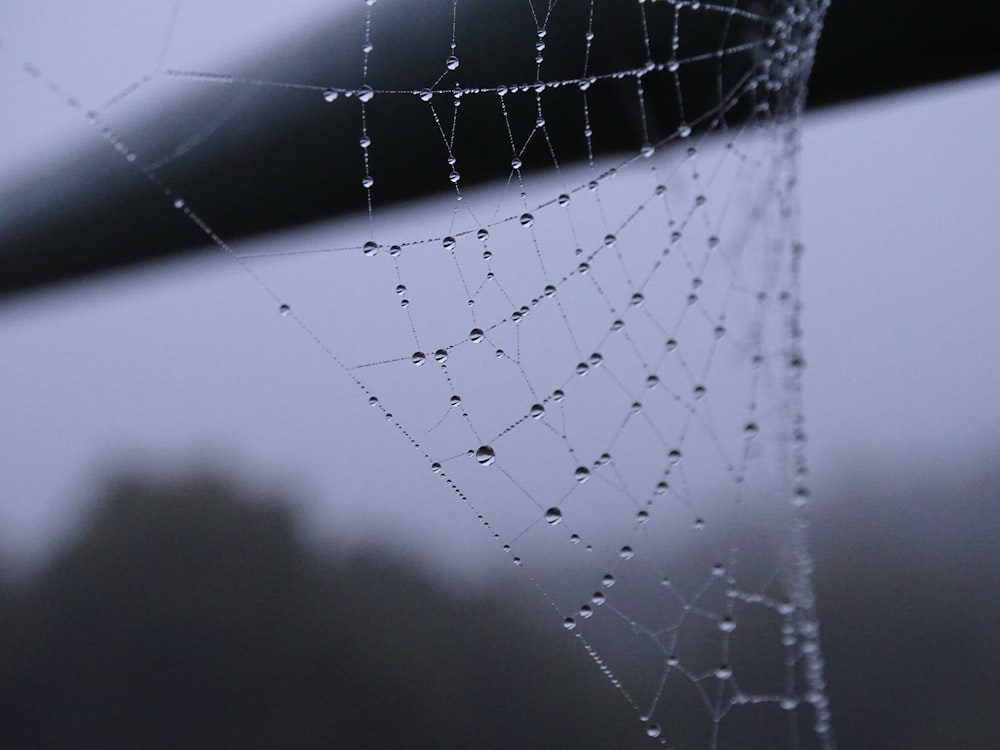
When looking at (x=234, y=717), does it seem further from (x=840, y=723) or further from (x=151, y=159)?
(x=151, y=159)

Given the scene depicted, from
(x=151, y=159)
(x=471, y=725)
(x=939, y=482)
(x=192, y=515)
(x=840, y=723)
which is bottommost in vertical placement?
(x=840, y=723)

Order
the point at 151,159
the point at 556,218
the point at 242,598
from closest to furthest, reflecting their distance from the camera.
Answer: the point at 151,159 < the point at 556,218 < the point at 242,598

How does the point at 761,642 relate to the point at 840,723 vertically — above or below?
above

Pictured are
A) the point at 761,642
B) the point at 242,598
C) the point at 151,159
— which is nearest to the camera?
the point at 151,159

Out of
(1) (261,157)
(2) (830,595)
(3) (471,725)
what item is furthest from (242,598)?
(1) (261,157)

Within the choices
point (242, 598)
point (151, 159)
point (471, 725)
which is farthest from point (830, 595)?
point (151, 159)

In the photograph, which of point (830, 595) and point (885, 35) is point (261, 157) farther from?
point (830, 595)

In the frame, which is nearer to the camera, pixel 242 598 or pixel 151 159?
pixel 151 159
